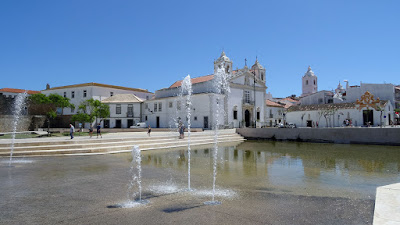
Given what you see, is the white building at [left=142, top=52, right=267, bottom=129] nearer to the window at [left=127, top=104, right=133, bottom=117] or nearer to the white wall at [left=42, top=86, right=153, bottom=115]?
the window at [left=127, top=104, right=133, bottom=117]

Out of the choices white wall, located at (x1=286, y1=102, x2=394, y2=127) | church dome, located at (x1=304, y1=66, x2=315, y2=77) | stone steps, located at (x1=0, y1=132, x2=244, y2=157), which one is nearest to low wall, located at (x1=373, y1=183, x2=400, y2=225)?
stone steps, located at (x1=0, y1=132, x2=244, y2=157)

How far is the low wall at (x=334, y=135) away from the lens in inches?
793

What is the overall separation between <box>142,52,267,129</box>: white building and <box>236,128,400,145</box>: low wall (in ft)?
25.5

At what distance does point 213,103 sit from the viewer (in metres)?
34.9

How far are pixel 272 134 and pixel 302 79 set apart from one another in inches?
2257

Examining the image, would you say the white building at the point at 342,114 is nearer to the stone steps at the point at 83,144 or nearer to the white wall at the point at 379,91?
the white wall at the point at 379,91

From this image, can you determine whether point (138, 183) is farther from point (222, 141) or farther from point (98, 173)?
point (222, 141)

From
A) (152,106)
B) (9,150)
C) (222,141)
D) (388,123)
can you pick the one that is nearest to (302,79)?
(388,123)

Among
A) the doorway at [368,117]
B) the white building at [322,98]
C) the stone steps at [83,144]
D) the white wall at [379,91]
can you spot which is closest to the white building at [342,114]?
the doorway at [368,117]

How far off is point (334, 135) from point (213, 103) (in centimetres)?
1586

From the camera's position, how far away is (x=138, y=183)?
7.28 metres

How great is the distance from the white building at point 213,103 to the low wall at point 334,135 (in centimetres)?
778

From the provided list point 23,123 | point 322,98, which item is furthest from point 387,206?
point 23,123

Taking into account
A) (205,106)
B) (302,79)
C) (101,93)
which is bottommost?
(205,106)
